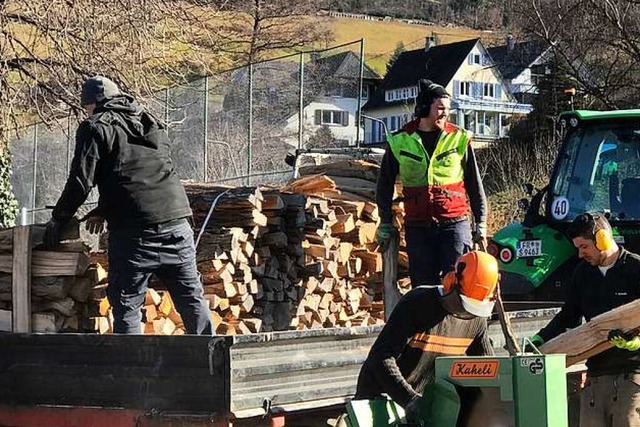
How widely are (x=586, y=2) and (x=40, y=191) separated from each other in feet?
38.4

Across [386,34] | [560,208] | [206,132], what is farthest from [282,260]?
[386,34]

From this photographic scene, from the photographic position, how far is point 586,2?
21.7 m

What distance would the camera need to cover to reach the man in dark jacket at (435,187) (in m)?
6.91

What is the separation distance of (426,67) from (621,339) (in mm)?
63095

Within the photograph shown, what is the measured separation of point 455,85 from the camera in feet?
202

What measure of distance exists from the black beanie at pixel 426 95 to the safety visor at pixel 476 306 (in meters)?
2.56

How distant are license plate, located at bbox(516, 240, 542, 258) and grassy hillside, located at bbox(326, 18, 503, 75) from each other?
65.2 metres

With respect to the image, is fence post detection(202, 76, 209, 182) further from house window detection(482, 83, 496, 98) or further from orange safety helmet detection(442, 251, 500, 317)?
house window detection(482, 83, 496, 98)

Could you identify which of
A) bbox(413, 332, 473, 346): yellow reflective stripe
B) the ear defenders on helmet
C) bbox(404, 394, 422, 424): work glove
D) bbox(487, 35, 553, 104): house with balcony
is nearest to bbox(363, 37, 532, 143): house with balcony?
bbox(487, 35, 553, 104): house with balcony

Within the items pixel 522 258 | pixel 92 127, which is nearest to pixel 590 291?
pixel 522 258

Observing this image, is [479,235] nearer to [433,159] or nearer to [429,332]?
[433,159]

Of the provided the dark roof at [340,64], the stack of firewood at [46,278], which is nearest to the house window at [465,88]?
the dark roof at [340,64]

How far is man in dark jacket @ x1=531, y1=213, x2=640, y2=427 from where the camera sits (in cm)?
534

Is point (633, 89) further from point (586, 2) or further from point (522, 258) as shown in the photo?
point (522, 258)
